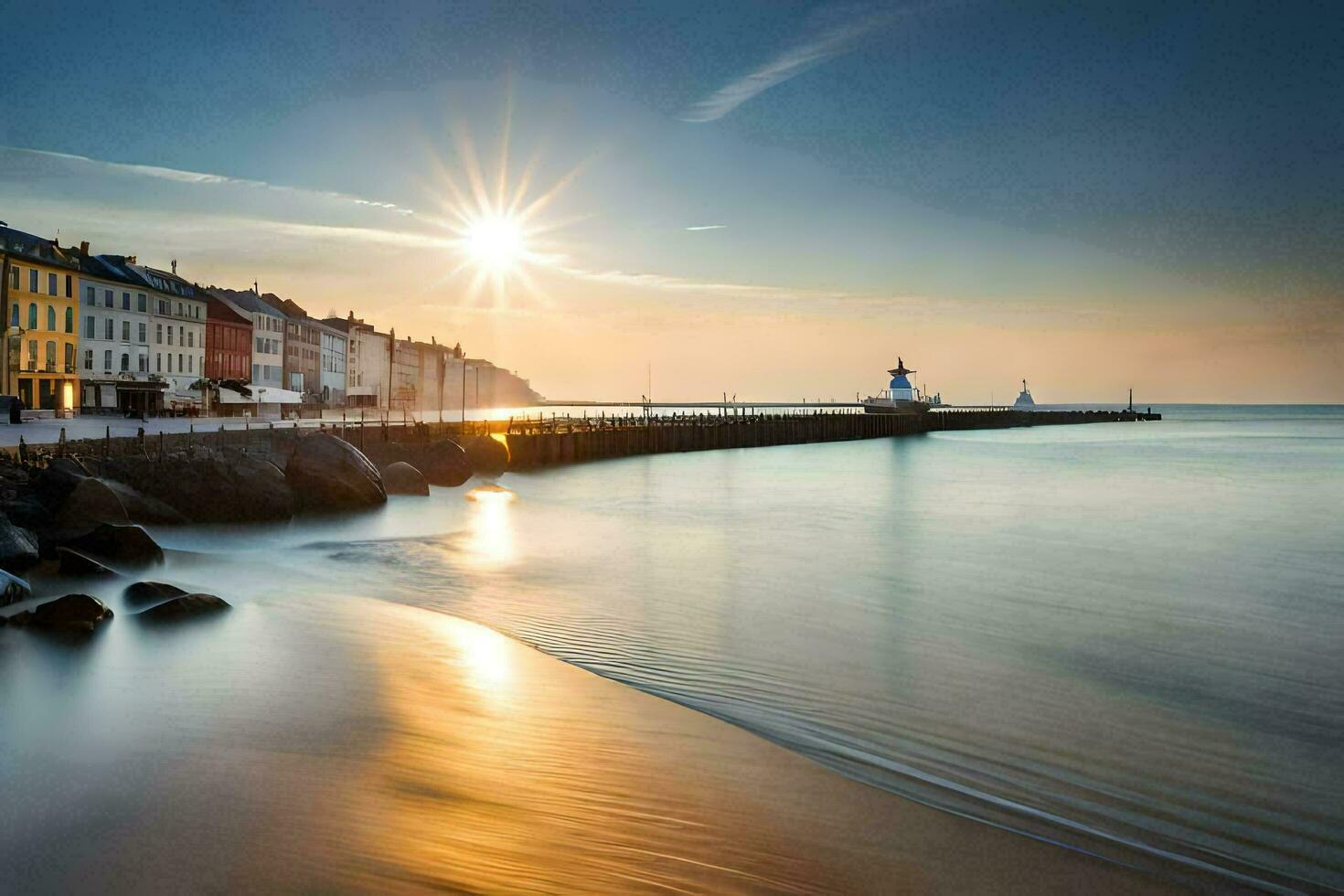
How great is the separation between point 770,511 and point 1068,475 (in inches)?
1056

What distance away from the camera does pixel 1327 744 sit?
8602 millimetres

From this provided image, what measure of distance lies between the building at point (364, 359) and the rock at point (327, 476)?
88.2 m

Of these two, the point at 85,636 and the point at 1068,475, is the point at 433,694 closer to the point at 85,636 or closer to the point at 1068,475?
the point at 85,636

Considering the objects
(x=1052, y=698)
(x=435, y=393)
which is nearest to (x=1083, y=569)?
(x=1052, y=698)

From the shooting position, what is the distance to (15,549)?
14172 millimetres

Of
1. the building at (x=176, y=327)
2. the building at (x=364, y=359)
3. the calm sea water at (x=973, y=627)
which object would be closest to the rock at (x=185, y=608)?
the calm sea water at (x=973, y=627)

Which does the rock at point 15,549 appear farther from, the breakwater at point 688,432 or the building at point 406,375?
the building at point 406,375

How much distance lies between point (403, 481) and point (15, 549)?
61.9 ft

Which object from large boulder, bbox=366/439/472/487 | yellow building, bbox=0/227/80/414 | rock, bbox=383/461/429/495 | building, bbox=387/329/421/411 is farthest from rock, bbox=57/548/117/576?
building, bbox=387/329/421/411

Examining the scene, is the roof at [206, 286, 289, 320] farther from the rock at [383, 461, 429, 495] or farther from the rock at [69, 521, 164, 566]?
the rock at [69, 521, 164, 566]

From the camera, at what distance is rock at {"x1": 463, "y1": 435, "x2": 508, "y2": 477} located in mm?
45750

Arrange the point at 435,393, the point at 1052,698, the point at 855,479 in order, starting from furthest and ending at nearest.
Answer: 1. the point at 435,393
2. the point at 855,479
3. the point at 1052,698

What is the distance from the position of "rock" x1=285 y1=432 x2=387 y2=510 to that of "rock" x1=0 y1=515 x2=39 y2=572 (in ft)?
34.4

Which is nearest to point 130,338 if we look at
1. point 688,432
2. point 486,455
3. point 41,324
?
point 41,324
